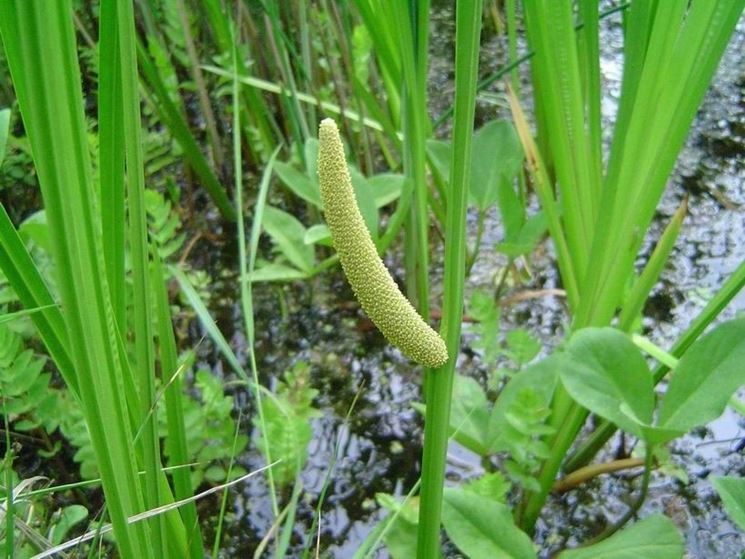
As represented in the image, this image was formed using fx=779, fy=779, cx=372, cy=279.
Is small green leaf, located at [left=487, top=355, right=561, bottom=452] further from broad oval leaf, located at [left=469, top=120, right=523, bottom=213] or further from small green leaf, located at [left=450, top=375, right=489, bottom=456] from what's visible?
broad oval leaf, located at [left=469, top=120, right=523, bottom=213]

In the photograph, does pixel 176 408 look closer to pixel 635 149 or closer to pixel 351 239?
pixel 351 239

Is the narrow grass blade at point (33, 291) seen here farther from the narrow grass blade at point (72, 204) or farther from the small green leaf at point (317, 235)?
the small green leaf at point (317, 235)

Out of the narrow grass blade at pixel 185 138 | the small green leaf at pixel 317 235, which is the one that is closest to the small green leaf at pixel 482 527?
the small green leaf at pixel 317 235

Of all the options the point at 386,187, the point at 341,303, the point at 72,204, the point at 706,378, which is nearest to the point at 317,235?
the point at 386,187

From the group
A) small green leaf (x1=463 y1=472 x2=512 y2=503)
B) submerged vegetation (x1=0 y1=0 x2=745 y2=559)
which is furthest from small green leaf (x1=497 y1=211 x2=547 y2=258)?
small green leaf (x1=463 y1=472 x2=512 y2=503)

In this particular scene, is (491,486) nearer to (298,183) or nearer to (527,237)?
(527,237)

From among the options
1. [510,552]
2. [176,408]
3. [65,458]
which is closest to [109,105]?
[176,408]
